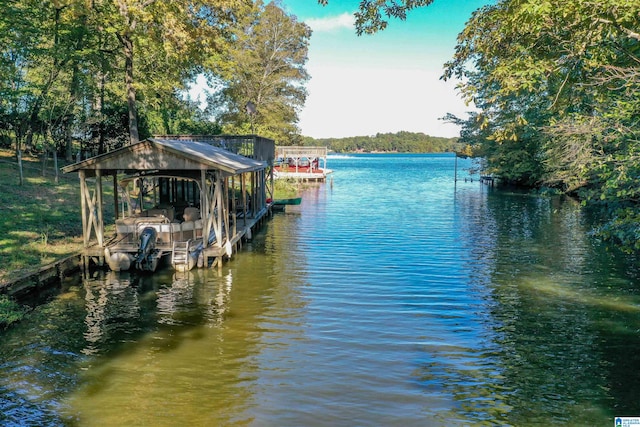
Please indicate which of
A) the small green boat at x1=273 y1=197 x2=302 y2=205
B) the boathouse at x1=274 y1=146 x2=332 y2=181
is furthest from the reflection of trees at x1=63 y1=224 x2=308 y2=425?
the boathouse at x1=274 y1=146 x2=332 y2=181

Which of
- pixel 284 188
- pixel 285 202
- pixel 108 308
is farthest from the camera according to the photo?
pixel 284 188

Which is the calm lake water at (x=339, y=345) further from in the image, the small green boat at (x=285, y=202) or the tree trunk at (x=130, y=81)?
the small green boat at (x=285, y=202)

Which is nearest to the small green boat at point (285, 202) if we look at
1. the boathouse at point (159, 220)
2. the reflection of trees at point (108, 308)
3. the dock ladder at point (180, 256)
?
the boathouse at point (159, 220)

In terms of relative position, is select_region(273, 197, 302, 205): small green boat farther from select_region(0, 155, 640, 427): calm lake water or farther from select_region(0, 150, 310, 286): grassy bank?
select_region(0, 155, 640, 427): calm lake water

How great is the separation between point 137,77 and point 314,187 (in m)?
28.6

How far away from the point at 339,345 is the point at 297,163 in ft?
171

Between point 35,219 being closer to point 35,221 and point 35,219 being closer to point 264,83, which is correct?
point 35,221

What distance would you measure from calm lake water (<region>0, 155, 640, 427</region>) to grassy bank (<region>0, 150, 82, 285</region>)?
159cm

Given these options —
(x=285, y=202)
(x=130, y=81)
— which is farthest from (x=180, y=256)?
(x=285, y=202)

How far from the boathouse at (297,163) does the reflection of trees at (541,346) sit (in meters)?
34.2

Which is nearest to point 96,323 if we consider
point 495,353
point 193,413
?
point 193,413

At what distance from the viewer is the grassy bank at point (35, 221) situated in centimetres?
1520

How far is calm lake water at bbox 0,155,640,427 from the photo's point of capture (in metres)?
8.31

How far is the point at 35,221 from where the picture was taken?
1933 cm
